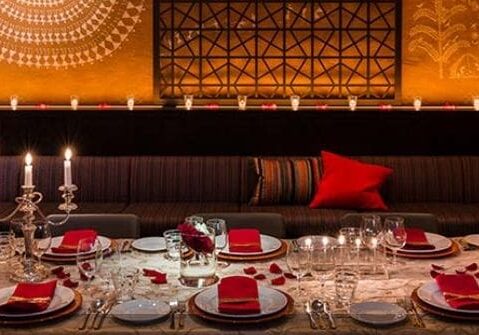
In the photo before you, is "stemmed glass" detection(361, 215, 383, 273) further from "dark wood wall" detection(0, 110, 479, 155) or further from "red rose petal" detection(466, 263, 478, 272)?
"dark wood wall" detection(0, 110, 479, 155)

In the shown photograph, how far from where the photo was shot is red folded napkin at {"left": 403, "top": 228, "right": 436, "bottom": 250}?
8.76ft

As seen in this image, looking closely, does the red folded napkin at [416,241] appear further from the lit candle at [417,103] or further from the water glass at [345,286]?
the lit candle at [417,103]

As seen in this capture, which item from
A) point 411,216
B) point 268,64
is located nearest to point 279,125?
point 268,64

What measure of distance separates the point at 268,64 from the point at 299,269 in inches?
124

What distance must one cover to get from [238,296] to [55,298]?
1.70 ft

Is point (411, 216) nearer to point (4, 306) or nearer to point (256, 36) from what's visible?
point (4, 306)

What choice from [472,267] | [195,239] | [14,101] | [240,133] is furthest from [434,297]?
[14,101]

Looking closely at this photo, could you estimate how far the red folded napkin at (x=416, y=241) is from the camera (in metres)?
2.67

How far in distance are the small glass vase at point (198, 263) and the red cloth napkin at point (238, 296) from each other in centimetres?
14

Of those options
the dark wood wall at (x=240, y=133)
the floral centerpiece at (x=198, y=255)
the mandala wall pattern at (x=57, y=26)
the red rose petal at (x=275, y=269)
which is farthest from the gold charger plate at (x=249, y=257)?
the mandala wall pattern at (x=57, y=26)

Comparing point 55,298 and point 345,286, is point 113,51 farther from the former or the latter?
point 345,286

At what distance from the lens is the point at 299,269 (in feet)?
7.12

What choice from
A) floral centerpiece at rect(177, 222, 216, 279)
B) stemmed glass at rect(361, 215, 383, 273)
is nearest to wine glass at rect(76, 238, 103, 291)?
floral centerpiece at rect(177, 222, 216, 279)

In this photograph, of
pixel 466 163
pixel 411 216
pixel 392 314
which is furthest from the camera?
pixel 466 163
